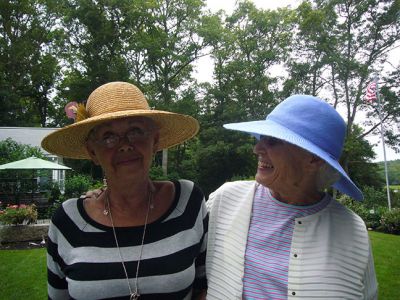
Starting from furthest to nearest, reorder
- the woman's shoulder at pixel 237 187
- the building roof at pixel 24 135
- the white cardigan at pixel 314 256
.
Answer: the building roof at pixel 24 135 < the woman's shoulder at pixel 237 187 < the white cardigan at pixel 314 256

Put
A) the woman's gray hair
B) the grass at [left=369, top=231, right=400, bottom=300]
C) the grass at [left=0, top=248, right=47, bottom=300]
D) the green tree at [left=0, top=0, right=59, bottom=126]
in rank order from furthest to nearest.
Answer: the green tree at [left=0, top=0, right=59, bottom=126], the grass at [left=369, top=231, right=400, bottom=300], the grass at [left=0, top=248, right=47, bottom=300], the woman's gray hair

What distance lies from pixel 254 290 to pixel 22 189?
16.1 m

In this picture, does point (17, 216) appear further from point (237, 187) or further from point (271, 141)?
point (271, 141)

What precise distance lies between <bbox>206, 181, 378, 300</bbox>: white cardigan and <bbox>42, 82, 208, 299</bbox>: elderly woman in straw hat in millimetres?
140

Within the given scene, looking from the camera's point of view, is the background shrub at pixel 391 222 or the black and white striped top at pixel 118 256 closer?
the black and white striped top at pixel 118 256

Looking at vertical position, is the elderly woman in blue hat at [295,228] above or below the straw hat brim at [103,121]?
below

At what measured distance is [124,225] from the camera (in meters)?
1.90

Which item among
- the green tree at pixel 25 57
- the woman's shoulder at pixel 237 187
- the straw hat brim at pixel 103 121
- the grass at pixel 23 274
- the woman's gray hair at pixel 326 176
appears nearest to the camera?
the straw hat brim at pixel 103 121

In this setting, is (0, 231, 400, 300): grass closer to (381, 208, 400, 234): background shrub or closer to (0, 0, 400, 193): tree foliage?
(381, 208, 400, 234): background shrub

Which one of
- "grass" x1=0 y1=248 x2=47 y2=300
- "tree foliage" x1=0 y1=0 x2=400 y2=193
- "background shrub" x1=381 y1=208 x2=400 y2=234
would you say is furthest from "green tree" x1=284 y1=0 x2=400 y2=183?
"grass" x1=0 y1=248 x2=47 y2=300

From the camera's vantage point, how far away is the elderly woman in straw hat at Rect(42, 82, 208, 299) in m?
1.79

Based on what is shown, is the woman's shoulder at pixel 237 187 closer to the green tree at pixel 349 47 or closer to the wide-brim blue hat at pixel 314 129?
the wide-brim blue hat at pixel 314 129

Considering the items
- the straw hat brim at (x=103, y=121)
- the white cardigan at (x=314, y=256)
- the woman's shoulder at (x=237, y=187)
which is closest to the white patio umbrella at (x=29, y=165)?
the straw hat brim at (x=103, y=121)

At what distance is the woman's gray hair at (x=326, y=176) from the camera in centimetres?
194
